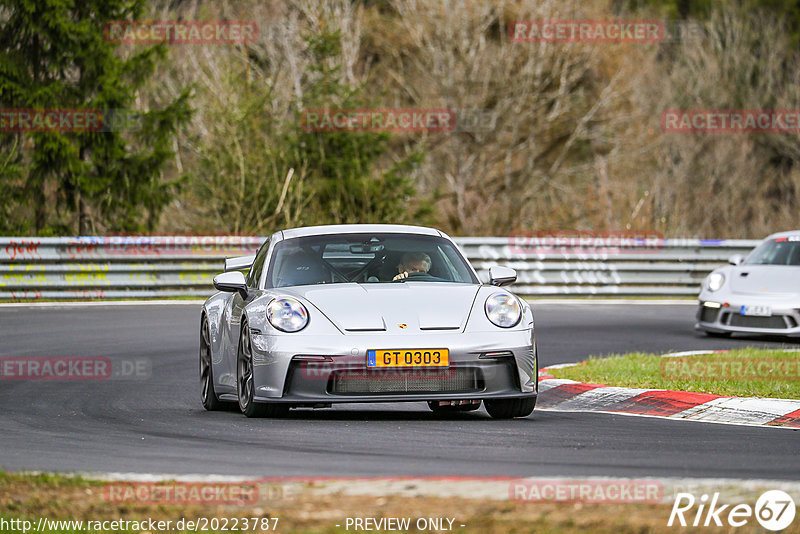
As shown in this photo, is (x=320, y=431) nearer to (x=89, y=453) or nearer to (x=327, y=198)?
(x=89, y=453)

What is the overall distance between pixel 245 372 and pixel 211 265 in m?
13.5

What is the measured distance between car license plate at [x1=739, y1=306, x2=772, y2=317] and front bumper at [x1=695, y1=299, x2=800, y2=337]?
0.04m

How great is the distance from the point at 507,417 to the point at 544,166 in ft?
113

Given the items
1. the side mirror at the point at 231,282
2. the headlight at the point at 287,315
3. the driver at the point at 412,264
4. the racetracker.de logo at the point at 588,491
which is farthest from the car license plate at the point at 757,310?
the racetracker.de logo at the point at 588,491

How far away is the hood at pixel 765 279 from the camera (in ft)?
55.6

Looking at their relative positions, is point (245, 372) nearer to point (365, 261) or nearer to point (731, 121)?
point (365, 261)

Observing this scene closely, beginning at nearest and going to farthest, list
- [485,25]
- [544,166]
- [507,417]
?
[507,417] → [485,25] → [544,166]

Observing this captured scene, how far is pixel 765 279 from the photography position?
56.5 ft

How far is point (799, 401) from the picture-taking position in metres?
9.95

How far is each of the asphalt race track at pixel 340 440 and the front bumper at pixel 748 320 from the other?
691cm

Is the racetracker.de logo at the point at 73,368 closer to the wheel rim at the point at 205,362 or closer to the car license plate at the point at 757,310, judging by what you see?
the wheel rim at the point at 205,362

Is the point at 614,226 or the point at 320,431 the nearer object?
the point at 320,431

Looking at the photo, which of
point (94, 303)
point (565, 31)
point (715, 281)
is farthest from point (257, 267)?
point (565, 31)

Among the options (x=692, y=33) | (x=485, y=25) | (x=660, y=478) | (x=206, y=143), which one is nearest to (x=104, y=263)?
(x=206, y=143)
